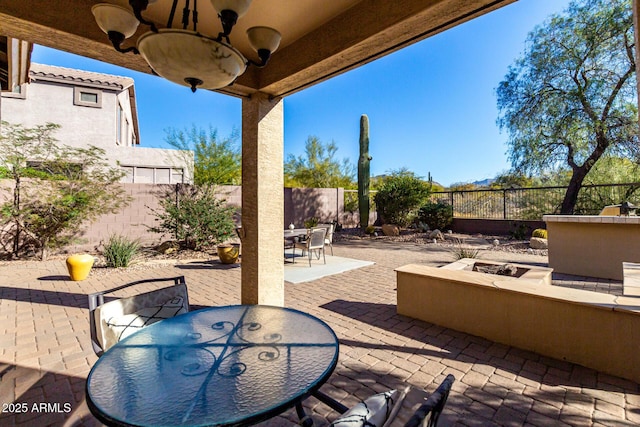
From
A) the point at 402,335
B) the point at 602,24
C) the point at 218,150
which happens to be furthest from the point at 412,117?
the point at 402,335

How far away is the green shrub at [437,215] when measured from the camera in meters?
11.3

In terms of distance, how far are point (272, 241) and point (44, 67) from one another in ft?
39.8

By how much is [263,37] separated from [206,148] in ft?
31.9

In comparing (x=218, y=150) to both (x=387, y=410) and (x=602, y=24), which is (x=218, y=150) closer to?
(x=387, y=410)

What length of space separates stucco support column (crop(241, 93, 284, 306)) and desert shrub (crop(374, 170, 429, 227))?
28.4ft

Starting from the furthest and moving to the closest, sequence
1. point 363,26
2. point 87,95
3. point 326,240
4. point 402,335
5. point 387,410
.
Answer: point 87,95, point 326,240, point 402,335, point 363,26, point 387,410

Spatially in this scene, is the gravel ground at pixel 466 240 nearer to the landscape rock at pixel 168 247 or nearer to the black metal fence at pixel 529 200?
the black metal fence at pixel 529 200

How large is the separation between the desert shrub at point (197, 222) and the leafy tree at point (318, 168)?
8634 mm

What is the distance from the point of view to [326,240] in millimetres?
7082

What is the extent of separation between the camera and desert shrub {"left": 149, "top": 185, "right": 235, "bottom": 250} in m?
7.52

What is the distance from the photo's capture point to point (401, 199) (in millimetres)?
11164

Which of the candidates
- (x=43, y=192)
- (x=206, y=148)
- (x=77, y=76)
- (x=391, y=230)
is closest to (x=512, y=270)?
(x=391, y=230)

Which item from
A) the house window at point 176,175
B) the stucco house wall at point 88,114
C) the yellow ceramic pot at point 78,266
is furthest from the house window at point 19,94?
the yellow ceramic pot at point 78,266

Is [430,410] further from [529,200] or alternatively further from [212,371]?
[529,200]
